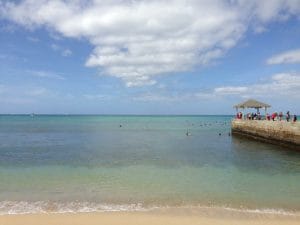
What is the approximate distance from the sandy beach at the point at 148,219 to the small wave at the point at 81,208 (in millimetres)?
392

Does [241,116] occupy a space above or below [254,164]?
above

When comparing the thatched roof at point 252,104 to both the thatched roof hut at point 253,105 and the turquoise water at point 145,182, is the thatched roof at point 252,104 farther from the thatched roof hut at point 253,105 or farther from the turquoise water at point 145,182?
the turquoise water at point 145,182

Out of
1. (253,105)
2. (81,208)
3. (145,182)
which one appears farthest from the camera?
(253,105)

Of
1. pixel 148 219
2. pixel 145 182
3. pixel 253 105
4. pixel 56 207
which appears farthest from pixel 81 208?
pixel 253 105

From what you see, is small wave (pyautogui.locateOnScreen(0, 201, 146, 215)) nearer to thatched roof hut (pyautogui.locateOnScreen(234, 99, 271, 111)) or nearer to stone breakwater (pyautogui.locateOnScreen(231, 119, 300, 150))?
stone breakwater (pyautogui.locateOnScreen(231, 119, 300, 150))

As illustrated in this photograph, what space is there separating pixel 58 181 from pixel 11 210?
13.7 feet

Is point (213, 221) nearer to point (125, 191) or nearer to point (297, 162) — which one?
point (125, 191)

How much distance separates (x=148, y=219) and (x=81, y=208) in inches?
88.4

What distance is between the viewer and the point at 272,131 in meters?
29.1

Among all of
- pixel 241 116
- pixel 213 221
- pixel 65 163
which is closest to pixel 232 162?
pixel 65 163

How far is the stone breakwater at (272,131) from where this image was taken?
24750 mm

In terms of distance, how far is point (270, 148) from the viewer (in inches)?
1052

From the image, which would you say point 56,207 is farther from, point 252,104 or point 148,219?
point 252,104

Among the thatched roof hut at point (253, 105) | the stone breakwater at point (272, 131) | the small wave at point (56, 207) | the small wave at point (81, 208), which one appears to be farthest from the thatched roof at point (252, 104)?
the small wave at point (56, 207)
